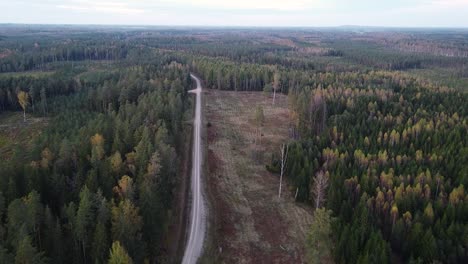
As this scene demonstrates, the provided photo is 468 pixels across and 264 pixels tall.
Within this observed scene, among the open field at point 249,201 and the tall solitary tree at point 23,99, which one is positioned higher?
the tall solitary tree at point 23,99

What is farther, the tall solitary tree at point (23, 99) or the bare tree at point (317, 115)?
the tall solitary tree at point (23, 99)

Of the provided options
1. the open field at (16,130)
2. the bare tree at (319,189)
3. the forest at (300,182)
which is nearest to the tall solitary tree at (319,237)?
the forest at (300,182)

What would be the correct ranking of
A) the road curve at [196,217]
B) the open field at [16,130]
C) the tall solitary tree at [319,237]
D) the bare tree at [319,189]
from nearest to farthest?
the tall solitary tree at [319,237] → the road curve at [196,217] → the bare tree at [319,189] → the open field at [16,130]

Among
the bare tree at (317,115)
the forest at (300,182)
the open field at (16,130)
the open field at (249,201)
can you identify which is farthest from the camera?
the bare tree at (317,115)

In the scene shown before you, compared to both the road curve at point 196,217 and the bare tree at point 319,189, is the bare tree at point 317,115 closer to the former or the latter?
the road curve at point 196,217

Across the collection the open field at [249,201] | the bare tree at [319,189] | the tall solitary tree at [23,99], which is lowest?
the open field at [249,201]

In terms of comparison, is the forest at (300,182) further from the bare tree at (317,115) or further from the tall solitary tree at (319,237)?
the bare tree at (317,115)
